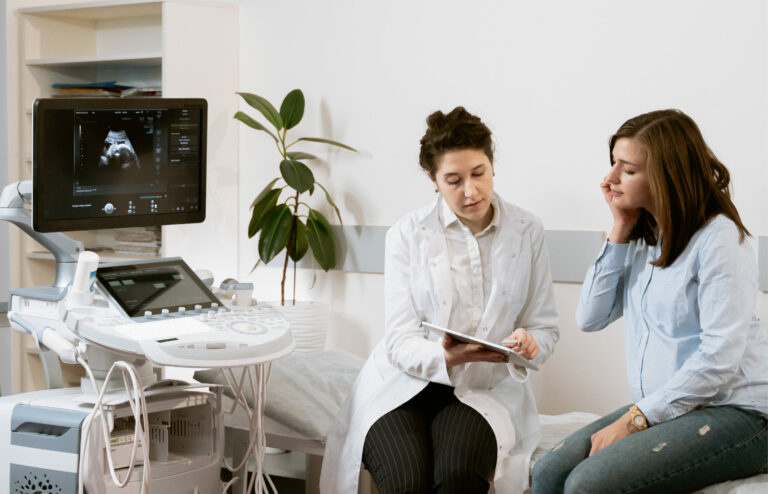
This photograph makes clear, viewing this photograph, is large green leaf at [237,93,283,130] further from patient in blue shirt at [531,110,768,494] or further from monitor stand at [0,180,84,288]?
patient in blue shirt at [531,110,768,494]

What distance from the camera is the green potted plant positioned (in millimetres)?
3465

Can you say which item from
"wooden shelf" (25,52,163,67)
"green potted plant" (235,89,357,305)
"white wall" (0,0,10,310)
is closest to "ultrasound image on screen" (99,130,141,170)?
"green potted plant" (235,89,357,305)

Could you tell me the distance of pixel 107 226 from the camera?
221cm

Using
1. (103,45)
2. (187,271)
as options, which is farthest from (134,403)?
(103,45)

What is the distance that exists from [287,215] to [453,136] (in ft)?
4.67

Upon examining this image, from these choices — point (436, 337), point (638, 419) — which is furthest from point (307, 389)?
point (638, 419)

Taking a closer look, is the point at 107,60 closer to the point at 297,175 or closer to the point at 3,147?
the point at 3,147

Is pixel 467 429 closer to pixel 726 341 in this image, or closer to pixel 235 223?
pixel 726 341

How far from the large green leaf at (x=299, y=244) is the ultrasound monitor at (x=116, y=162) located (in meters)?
1.10

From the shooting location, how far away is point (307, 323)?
349 cm

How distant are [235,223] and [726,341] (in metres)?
2.45

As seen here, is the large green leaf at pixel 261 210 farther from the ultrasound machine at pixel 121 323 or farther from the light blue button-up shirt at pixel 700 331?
the light blue button-up shirt at pixel 700 331

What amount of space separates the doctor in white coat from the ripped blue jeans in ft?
1.06

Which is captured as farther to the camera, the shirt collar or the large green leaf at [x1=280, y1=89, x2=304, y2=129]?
the large green leaf at [x1=280, y1=89, x2=304, y2=129]
